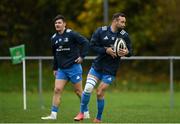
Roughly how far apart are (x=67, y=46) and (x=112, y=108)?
4.84 metres

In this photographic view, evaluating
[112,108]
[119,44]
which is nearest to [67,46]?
[119,44]

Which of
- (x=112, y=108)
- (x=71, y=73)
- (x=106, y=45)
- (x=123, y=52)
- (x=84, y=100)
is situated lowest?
(x=112, y=108)

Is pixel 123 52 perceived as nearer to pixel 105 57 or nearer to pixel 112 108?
pixel 105 57

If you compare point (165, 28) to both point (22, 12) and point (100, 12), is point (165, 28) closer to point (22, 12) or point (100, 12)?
point (100, 12)

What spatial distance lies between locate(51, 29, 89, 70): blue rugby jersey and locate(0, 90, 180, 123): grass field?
124 centimetres

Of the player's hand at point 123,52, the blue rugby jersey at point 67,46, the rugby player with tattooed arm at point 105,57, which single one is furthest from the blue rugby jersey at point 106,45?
the blue rugby jersey at point 67,46

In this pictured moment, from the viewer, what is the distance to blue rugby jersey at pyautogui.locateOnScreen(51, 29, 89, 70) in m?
15.9

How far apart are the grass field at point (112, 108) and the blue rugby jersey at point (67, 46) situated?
1241 mm

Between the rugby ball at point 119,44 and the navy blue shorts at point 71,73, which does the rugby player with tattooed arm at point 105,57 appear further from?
the navy blue shorts at point 71,73

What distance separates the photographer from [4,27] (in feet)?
117

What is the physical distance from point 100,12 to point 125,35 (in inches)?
938

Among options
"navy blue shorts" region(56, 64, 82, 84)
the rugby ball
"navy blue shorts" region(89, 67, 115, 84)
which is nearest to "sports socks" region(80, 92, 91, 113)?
"navy blue shorts" region(89, 67, 115, 84)

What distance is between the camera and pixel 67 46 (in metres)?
15.9

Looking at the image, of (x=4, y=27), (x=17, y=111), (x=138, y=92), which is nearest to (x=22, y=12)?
(x=4, y=27)
